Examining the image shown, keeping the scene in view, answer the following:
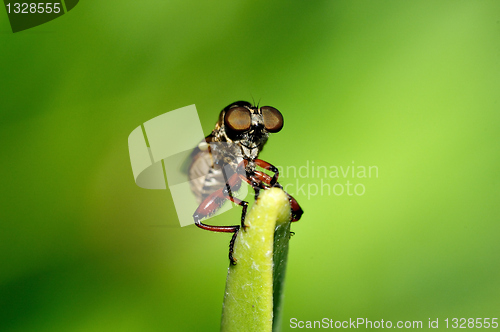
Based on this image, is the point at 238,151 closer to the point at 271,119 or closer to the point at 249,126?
the point at 249,126

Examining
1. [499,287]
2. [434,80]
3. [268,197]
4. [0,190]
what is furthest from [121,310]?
[434,80]

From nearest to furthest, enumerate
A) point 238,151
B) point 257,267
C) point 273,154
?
point 257,267
point 238,151
point 273,154

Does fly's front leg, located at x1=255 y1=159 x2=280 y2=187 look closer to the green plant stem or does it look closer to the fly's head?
the fly's head

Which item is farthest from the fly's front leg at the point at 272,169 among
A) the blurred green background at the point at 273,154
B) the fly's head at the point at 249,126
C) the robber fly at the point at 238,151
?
the blurred green background at the point at 273,154

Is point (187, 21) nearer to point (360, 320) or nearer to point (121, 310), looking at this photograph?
point (121, 310)

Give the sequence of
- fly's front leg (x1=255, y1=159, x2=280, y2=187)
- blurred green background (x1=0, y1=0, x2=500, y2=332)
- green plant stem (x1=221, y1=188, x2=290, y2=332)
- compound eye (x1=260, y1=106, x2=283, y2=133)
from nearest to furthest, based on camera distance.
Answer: green plant stem (x1=221, y1=188, x2=290, y2=332) → fly's front leg (x1=255, y1=159, x2=280, y2=187) → compound eye (x1=260, y1=106, x2=283, y2=133) → blurred green background (x1=0, y1=0, x2=500, y2=332)

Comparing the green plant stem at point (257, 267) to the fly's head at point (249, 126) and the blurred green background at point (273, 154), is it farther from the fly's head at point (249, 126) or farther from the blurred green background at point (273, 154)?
the blurred green background at point (273, 154)

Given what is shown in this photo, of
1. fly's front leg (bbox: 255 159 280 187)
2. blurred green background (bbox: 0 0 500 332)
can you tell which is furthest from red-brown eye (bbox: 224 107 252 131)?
blurred green background (bbox: 0 0 500 332)

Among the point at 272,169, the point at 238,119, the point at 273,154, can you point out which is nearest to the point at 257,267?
the point at 272,169
